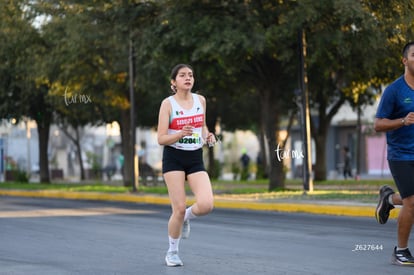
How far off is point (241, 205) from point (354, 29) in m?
5.55

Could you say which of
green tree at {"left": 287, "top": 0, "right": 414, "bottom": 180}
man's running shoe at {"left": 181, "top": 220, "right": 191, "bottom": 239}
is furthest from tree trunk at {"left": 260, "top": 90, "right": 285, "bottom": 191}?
man's running shoe at {"left": 181, "top": 220, "right": 191, "bottom": 239}

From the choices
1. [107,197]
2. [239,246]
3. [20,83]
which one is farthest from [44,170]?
[239,246]

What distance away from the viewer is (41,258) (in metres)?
9.58

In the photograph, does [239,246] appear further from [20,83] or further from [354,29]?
[20,83]

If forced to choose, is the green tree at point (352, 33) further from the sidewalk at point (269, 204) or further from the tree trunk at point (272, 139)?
the sidewalk at point (269, 204)

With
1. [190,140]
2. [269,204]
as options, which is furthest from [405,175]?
[269,204]

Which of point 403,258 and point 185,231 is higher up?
point 185,231

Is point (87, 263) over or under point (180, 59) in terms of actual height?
under

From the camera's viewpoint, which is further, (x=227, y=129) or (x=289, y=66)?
(x=227, y=129)

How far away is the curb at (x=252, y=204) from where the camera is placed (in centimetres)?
1737

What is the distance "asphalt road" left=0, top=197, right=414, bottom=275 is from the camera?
28.0ft

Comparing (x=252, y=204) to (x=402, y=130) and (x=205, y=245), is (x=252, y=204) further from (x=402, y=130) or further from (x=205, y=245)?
(x=402, y=130)

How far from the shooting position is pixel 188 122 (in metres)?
8.46

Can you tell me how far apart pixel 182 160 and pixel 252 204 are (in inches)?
485
